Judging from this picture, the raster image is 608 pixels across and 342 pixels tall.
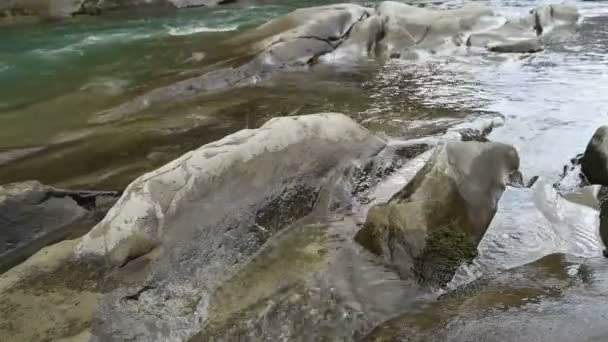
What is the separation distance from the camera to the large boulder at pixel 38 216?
5.25 m

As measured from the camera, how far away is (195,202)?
4.77m

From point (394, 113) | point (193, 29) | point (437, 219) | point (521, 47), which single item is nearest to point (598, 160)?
point (437, 219)

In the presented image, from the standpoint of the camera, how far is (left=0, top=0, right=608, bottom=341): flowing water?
4.36 metres

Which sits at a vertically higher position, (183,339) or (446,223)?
(446,223)

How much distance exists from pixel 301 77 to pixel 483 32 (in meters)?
5.12

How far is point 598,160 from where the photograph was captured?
5973mm

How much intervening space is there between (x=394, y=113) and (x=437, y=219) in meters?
4.37

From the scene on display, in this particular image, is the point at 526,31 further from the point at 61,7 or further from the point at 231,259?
the point at 61,7

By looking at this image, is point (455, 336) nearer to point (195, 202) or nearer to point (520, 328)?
point (520, 328)

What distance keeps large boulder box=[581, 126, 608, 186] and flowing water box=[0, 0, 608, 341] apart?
368 millimetres

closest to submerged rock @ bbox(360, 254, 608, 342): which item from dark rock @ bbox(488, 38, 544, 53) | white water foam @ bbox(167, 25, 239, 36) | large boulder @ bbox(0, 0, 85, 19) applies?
dark rock @ bbox(488, 38, 544, 53)

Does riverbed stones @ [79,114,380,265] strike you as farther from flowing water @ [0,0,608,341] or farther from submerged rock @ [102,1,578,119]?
submerged rock @ [102,1,578,119]

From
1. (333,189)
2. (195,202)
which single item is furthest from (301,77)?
(195,202)

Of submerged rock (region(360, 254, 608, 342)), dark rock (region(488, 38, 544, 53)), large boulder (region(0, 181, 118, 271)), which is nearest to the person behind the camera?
submerged rock (region(360, 254, 608, 342))
